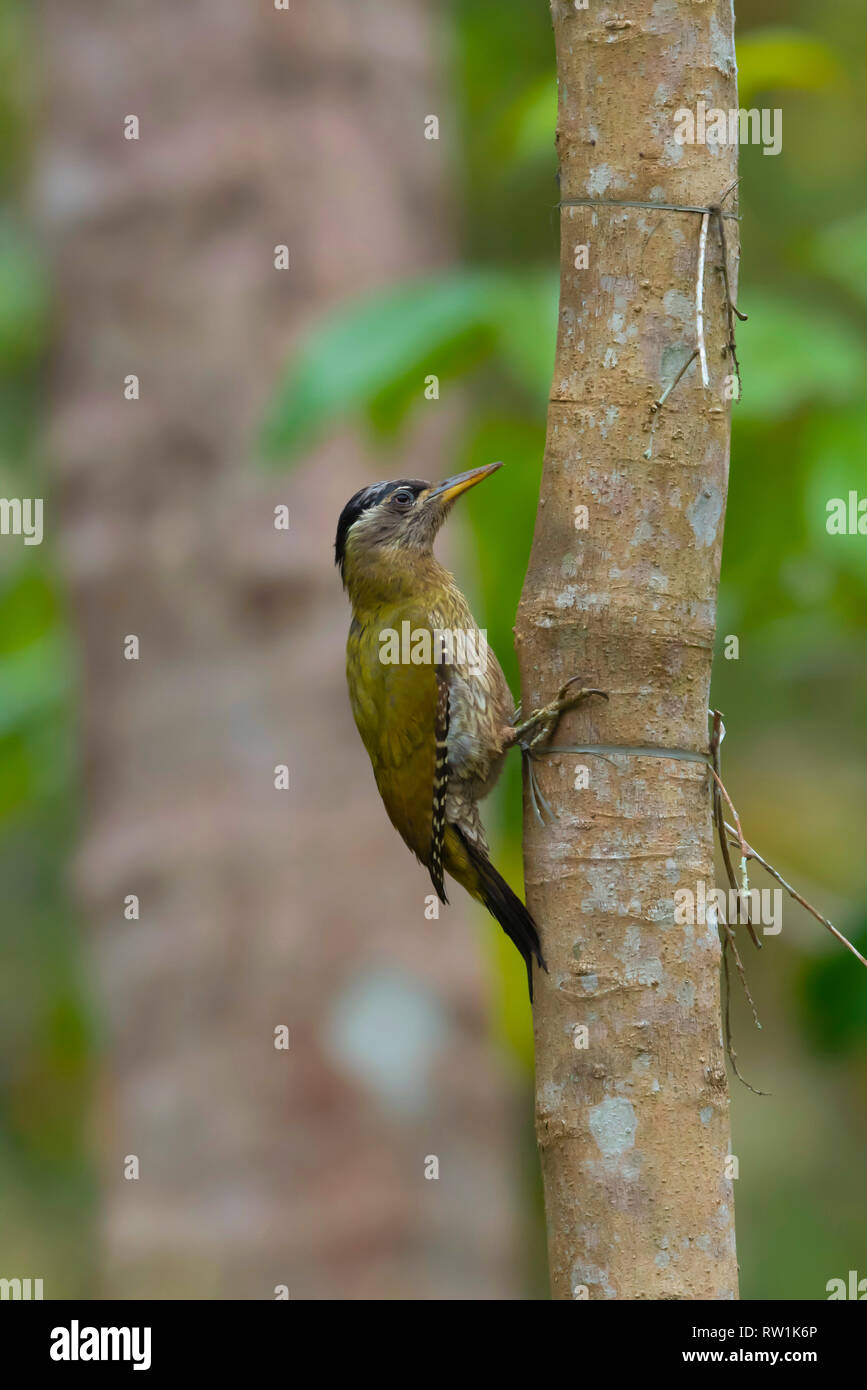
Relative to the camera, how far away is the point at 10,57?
8094mm

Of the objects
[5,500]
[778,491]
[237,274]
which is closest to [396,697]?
[778,491]

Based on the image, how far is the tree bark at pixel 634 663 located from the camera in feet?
8.55

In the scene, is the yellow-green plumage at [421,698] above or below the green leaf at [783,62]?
below

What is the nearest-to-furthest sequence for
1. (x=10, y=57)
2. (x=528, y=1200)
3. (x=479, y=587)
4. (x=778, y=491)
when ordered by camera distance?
(x=778, y=491) → (x=479, y=587) → (x=528, y=1200) → (x=10, y=57)

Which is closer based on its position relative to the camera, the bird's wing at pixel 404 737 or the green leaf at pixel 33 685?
the bird's wing at pixel 404 737

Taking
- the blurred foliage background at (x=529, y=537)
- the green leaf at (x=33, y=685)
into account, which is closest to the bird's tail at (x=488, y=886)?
the blurred foliage background at (x=529, y=537)

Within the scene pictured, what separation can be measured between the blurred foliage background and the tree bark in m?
0.92

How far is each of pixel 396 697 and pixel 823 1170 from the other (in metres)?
5.21

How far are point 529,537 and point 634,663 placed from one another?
1639 mm

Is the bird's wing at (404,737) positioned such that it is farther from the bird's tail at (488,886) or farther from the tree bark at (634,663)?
the tree bark at (634,663)

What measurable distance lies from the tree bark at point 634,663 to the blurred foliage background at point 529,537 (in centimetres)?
92

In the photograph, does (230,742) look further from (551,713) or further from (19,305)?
(551,713)

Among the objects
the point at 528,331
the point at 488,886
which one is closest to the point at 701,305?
the point at 528,331
